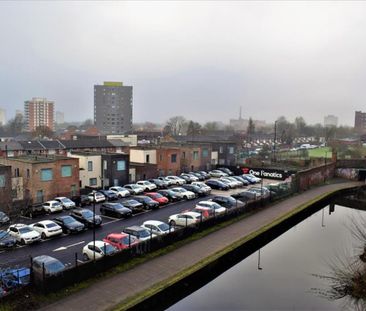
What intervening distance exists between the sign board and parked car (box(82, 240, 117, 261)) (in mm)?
34212

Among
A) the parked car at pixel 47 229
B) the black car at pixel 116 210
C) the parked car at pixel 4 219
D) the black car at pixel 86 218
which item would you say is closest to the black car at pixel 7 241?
the parked car at pixel 47 229

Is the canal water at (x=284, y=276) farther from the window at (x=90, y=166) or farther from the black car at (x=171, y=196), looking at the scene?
the window at (x=90, y=166)

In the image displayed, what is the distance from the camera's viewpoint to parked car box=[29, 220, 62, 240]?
24145 mm

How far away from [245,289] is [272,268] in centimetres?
368

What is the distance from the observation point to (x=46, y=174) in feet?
114

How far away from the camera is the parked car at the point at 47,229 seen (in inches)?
951

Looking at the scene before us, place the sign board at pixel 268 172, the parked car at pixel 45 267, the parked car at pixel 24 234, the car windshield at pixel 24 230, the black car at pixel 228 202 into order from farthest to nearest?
the sign board at pixel 268 172
the black car at pixel 228 202
the car windshield at pixel 24 230
the parked car at pixel 24 234
the parked car at pixel 45 267

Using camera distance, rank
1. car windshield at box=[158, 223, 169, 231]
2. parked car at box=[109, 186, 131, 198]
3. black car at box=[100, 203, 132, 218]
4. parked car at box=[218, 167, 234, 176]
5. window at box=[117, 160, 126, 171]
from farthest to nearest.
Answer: parked car at box=[218, 167, 234, 176] → window at box=[117, 160, 126, 171] → parked car at box=[109, 186, 131, 198] → black car at box=[100, 203, 132, 218] → car windshield at box=[158, 223, 169, 231]

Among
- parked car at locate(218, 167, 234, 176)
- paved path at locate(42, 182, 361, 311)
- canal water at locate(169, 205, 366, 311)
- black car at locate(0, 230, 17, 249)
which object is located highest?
parked car at locate(218, 167, 234, 176)

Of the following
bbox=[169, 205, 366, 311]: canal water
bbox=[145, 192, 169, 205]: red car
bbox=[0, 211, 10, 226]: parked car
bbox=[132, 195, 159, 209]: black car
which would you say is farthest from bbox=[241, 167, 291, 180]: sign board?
bbox=[0, 211, 10, 226]: parked car

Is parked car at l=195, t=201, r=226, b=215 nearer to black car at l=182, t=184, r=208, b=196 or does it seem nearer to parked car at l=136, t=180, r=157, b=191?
black car at l=182, t=184, r=208, b=196

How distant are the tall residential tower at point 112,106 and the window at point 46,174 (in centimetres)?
14278

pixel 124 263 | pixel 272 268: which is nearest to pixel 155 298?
pixel 124 263

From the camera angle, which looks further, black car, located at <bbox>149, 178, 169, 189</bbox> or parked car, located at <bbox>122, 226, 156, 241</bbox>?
black car, located at <bbox>149, 178, 169, 189</bbox>
